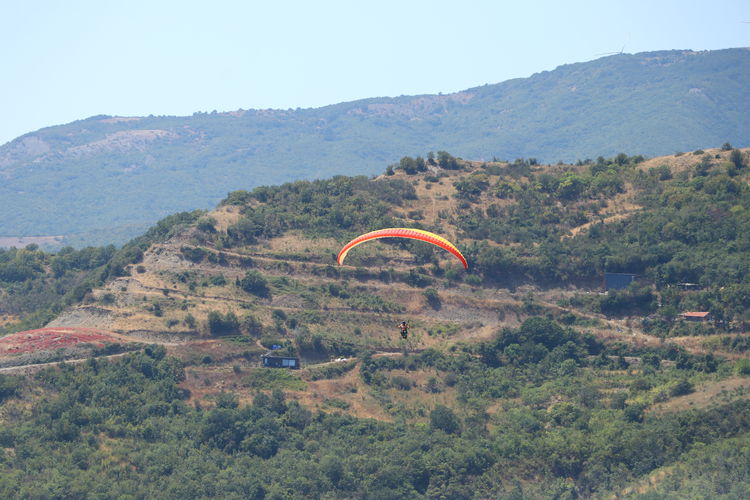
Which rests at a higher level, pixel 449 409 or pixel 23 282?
pixel 23 282

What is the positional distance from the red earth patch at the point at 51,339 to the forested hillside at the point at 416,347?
1.98 metres

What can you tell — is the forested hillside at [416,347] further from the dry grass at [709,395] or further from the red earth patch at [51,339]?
the red earth patch at [51,339]

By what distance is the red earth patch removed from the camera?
94312mm

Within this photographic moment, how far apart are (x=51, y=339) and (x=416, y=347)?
31.9m

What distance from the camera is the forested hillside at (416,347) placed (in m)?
76.5

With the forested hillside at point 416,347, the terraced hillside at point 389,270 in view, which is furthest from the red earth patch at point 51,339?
the terraced hillside at point 389,270

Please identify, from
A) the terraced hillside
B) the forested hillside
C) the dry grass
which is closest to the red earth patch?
the forested hillside

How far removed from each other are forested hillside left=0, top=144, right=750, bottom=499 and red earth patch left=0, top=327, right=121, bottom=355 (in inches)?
78.1

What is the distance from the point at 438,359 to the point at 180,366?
22100 mm

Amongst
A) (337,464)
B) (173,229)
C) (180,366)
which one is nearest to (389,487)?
(337,464)

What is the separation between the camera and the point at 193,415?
286 ft

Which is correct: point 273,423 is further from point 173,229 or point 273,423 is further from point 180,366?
point 173,229

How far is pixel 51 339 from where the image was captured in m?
95.6

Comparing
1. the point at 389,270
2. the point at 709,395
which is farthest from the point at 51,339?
the point at 709,395
